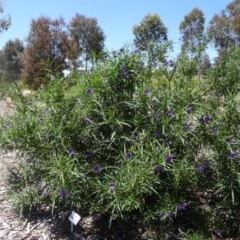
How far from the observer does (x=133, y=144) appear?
222 cm

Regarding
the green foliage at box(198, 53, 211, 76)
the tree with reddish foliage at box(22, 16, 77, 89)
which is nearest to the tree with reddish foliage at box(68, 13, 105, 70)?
the tree with reddish foliage at box(22, 16, 77, 89)

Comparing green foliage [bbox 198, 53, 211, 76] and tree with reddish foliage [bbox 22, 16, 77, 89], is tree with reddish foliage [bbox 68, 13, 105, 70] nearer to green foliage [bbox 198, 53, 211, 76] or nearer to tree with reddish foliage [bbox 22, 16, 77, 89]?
tree with reddish foliage [bbox 22, 16, 77, 89]

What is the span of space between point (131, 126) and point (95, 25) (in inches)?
846

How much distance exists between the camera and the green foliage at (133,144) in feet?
6.89

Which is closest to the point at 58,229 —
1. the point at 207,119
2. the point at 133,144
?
the point at 133,144

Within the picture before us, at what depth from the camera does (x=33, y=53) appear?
59.7 feet

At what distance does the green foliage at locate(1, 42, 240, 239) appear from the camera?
6.89ft

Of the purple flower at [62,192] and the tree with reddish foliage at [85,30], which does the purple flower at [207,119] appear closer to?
the purple flower at [62,192]

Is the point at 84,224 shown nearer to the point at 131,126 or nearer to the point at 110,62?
the point at 131,126

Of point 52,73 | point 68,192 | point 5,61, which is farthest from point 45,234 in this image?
point 5,61

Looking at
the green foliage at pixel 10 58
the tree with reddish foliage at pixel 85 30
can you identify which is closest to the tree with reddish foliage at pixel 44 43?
the tree with reddish foliage at pixel 85 30

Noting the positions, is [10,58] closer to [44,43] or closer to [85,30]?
[85,30]

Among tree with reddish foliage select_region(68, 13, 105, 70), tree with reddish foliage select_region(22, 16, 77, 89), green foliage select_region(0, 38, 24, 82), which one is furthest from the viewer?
green foliage select_region(0, 38, 24, 82)

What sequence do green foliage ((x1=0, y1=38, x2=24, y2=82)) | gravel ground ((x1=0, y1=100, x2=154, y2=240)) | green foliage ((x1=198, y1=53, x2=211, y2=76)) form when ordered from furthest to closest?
green foliage ((x1=0, y1=38, x2=24, y2=82)) < green foliage ((x1=198, y1=53, x2=211, y2=76)) < gravel ground ((x1=0, y1=100, x2=154, y2=240))
